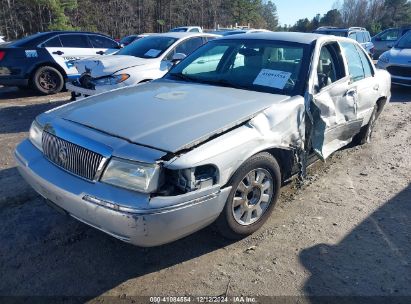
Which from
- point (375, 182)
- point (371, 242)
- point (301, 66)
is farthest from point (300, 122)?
point (375, 182)

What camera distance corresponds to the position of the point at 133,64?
668cm

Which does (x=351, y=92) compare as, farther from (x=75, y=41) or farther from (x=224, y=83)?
(x=75, y=41)

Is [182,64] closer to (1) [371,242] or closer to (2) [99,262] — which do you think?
(2) [99,262]

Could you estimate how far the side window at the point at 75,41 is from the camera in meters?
9.24

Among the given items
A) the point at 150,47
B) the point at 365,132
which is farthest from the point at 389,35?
the point at 365,132

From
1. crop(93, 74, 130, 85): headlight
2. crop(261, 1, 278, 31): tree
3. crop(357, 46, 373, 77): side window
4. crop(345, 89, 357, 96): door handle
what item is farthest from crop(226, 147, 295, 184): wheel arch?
crop(261, 1, 278, 31): tree

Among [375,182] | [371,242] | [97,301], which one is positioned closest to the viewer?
[97,301]

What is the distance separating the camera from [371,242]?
3189 mm

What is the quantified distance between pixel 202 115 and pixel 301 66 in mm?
1352

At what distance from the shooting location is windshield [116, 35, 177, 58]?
23.5 ft

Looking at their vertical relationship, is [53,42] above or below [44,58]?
above

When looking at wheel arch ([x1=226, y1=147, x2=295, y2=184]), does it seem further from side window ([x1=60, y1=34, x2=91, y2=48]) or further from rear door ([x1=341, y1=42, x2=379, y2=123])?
side window ([x1=60, y1=34, x2=91, y2=48])

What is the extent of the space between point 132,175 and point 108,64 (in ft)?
15.4

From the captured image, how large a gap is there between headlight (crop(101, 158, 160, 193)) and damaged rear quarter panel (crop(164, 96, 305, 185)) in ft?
0.39
